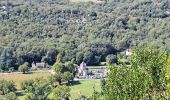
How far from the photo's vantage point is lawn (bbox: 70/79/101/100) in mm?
71125

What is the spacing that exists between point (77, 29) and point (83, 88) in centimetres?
5195

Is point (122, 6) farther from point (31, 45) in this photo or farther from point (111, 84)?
point (111, 84)

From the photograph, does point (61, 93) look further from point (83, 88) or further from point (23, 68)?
point (23, 68)

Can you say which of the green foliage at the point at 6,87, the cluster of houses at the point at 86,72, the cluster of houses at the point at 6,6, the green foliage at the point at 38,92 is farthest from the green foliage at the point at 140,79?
the cluster of houses at the point at 6,6

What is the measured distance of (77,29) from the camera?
12656cm

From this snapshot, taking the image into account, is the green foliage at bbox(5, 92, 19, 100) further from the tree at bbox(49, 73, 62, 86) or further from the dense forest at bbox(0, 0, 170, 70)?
the dense forest at bbox(0, 0, 170, 70)

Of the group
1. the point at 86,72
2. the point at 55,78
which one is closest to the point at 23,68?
the point at 86,72

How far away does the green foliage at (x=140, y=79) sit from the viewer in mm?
26578

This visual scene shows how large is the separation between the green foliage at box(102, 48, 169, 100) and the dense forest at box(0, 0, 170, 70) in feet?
218

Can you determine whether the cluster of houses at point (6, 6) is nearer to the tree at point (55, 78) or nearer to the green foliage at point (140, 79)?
the tree at point (55, 78)

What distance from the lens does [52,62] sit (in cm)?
10038

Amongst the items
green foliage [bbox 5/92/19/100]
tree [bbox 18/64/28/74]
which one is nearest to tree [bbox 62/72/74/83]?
tree [bbox 18/64/28/74]

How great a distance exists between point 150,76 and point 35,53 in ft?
252

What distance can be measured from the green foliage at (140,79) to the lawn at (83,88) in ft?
128
